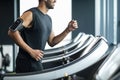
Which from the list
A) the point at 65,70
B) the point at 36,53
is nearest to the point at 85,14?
the point at 65,70

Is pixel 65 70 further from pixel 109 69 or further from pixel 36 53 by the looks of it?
pixel 109 69

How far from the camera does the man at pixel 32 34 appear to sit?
202 cm

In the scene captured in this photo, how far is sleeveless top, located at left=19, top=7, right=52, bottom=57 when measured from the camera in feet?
6.81

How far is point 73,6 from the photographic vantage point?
17.8ft

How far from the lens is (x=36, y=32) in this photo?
2.08 m

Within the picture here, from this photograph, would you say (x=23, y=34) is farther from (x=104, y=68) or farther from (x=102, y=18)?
(x=102, y=18)

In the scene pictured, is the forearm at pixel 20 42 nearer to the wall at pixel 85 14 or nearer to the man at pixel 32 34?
the man at pixel 32 34

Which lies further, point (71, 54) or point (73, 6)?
point (73, 6)

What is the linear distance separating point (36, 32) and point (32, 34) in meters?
0.03

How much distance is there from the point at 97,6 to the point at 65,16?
0.79 metres

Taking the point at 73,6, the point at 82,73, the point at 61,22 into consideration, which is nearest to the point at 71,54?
the point at 82,73

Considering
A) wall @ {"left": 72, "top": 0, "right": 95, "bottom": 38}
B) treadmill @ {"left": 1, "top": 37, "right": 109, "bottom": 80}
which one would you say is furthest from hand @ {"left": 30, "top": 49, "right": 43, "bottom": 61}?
wall @ {"left": 72, "top": 0, "right": 95, "bottom": 38}

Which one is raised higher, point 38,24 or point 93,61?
point 38,24

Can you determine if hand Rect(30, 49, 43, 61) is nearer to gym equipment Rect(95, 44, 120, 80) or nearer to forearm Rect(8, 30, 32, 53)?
forearm Rect(8, 30, 32, 53)
